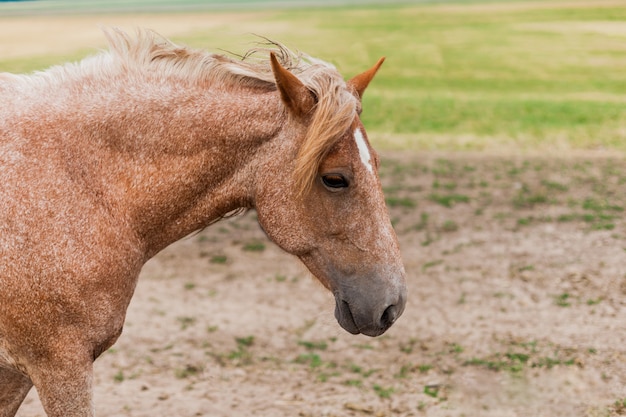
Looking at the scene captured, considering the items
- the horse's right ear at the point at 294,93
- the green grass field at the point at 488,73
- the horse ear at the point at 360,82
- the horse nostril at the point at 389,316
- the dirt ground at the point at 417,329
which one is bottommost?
the green grass field at the point at 488,73

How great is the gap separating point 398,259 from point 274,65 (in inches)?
36.7

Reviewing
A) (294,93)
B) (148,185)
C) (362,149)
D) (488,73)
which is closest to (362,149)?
(362,149)

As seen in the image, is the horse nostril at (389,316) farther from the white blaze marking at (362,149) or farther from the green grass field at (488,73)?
the green grass field at (488,73)

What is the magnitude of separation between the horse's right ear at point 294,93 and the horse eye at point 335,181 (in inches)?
10.9

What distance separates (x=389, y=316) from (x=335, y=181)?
1.95ft

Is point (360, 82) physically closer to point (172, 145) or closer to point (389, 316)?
point (172, 145)

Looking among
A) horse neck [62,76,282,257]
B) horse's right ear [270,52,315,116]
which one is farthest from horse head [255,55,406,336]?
horse neck [62,76,282,257]

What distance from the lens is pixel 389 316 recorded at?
2814mm

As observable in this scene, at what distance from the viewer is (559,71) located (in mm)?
23797

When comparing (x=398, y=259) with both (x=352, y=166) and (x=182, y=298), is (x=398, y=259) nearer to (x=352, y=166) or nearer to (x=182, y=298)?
(x=352, y=166)

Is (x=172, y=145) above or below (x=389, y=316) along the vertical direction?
above

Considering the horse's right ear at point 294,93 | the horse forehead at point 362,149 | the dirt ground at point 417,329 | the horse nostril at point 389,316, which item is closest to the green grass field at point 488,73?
the horse's right ear at point 294,93

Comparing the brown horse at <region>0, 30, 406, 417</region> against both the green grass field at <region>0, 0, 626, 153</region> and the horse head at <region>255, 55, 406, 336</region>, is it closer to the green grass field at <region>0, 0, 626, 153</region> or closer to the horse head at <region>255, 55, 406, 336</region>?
the horse head at <region>255, 55, 406, 336</region>

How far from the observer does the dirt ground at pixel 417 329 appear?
502cm
